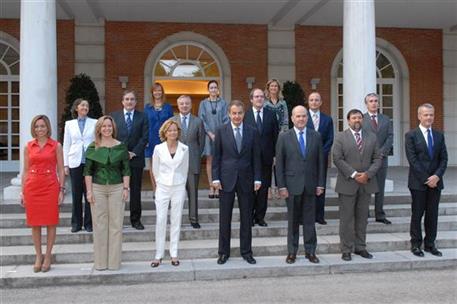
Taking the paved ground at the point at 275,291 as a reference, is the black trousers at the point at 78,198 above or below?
above

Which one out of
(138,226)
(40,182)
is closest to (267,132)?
(138,226)

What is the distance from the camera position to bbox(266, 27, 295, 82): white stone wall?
1470 cm

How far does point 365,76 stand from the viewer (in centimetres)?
902

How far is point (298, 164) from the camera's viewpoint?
6.03 m

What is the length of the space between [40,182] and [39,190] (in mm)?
92

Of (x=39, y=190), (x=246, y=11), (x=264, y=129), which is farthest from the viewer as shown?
(x=246, y=11)

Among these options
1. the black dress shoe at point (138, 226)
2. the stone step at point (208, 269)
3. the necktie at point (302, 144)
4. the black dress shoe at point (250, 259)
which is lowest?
the stone step at point (208, 269)

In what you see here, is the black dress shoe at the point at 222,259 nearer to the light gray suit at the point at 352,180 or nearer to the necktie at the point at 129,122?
the light gray suit at the point at 352,180

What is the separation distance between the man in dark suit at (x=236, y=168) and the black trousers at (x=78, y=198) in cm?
195

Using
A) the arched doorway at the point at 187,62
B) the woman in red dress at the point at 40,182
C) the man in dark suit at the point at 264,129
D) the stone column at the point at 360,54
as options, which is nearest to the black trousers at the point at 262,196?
the man in dark suit at the point at 264,129

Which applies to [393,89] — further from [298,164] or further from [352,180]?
[298,164]

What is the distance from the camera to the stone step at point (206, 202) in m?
7.79

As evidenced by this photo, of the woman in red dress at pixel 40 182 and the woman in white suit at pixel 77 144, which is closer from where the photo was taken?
the woman in red dress at pixel 40 182

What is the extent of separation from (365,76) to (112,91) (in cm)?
779
